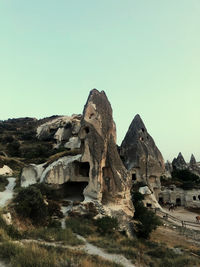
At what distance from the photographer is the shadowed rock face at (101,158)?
48.5 ft

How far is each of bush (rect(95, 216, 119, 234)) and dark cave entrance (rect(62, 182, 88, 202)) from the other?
4864 millimetres

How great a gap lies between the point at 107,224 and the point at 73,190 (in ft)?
22.1

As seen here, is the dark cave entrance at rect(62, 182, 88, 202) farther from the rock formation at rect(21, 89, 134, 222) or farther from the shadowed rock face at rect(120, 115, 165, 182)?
the shadowed rock face at rect(120, 115, 165, 182)

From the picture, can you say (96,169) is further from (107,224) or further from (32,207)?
(32,207)

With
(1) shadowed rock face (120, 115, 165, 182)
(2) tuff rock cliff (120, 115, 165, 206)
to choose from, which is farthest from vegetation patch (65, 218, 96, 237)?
(1) shadowed rock face (120, 115, 165, 182)

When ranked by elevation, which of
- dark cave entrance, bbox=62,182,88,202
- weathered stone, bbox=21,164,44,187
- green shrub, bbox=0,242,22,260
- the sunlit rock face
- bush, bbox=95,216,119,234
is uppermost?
the sunlit rock face

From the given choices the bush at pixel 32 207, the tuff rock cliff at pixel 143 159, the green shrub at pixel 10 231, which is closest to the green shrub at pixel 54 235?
the green shrub at pixel 10 231

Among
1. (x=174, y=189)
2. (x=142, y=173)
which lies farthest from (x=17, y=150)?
(x=174, y=189)

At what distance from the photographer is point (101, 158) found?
49.6 ft

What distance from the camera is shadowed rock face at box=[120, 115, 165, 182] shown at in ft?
93.9

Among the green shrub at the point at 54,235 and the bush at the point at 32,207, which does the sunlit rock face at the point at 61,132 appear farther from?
the green shrub at the point at 54,235

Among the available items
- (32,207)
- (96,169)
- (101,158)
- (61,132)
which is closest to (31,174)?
(96,169)

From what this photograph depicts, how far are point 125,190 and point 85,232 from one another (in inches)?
211

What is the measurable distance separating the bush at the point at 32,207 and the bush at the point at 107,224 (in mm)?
2959
